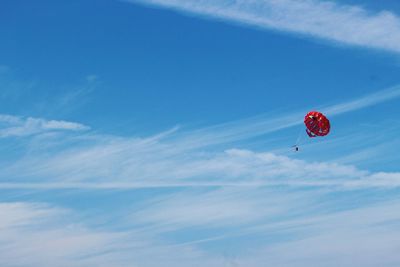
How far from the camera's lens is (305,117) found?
324ft

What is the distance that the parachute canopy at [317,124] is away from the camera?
96.0 m

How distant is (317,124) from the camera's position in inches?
3787

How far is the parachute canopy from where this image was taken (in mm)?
96000

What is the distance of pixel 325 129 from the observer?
96000 mm

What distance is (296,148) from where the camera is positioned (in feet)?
306

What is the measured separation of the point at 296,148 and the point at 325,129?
7451 mm

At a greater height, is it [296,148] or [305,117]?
[305,117]

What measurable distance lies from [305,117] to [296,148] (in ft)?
27.7

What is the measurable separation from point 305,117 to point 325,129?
4736 mm
